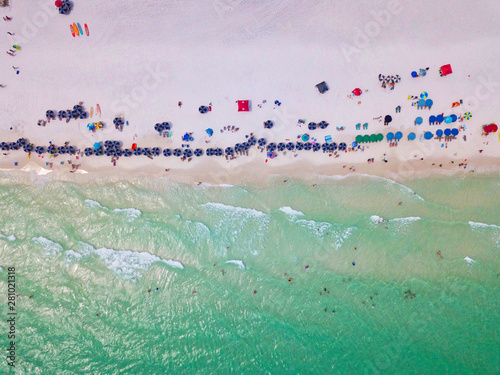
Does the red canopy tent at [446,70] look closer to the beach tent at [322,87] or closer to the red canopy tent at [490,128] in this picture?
the red canopy tent at [490,128]

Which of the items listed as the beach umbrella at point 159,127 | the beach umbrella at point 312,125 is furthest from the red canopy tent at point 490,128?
the beach umbrella at point 159,127

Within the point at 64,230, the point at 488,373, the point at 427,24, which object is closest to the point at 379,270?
the point at 488,373

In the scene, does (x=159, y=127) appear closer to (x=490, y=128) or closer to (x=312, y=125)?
(x=312, y=125)

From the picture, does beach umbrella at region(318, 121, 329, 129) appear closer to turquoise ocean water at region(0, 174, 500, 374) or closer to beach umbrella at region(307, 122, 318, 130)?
beach umbrella at region(307, 122, 318, 130)

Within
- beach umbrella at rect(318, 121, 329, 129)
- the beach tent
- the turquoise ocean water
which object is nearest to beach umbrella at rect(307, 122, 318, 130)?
beach umbrella at rect(318, 121, 329, 129)

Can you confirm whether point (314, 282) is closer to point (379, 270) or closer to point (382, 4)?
point (379, 270)

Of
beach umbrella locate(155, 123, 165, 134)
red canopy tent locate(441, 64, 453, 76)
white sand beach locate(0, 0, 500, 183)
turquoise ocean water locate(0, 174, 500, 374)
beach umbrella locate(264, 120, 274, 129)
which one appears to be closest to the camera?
turquoise ocean water locate(0, 174, 500, 374)
